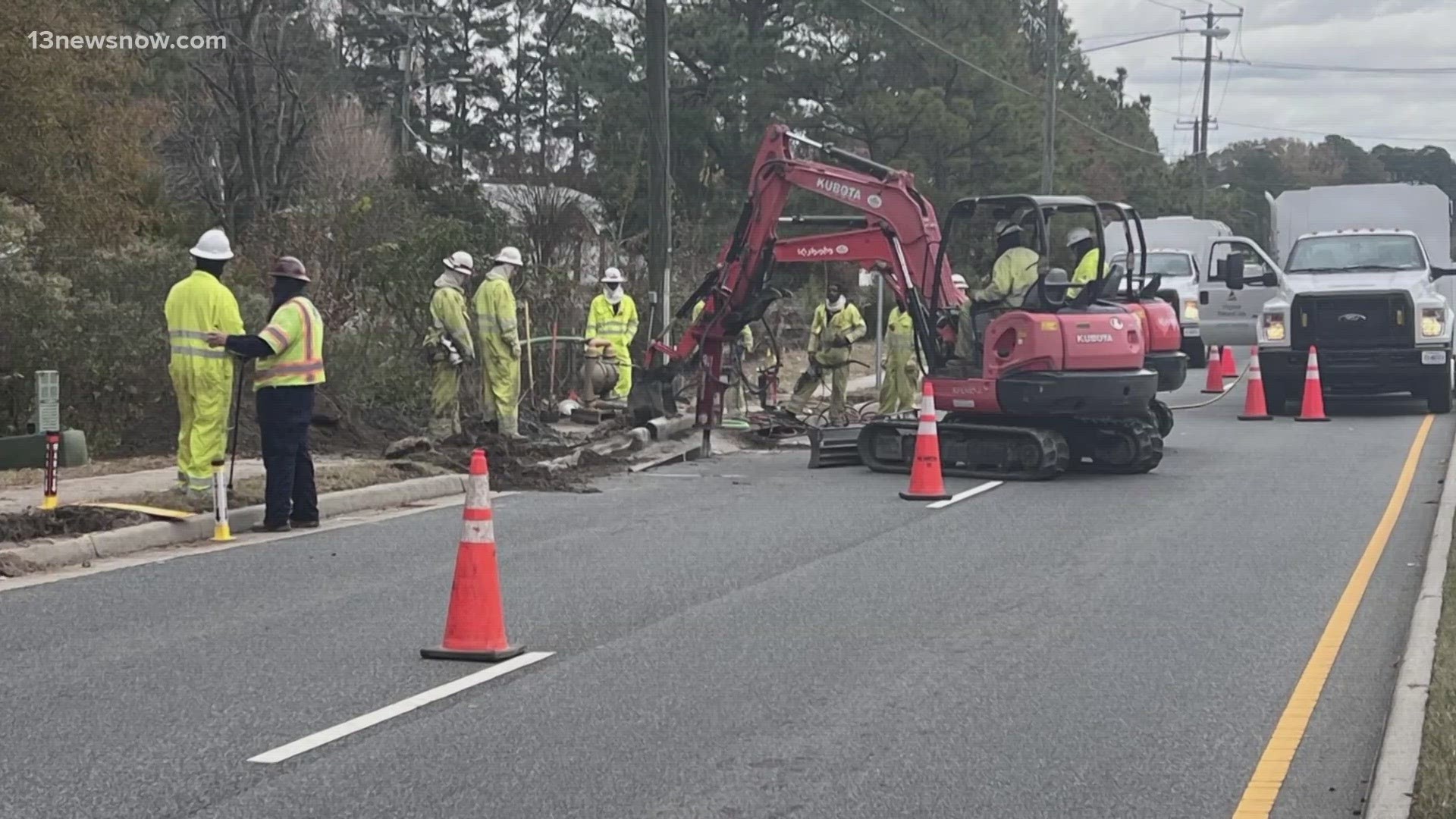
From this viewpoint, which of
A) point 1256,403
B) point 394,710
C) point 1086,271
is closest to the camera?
point 394,710

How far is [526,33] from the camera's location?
65.1 metres

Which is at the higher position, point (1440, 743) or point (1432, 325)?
point (1432, 325)

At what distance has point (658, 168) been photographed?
21516mm

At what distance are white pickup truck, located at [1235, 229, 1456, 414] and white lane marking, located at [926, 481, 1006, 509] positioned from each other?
24.6ft

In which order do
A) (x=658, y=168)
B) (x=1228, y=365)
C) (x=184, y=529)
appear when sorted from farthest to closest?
(x=1228, y=365)
(x=658, y=168)
(x=184, y=529)

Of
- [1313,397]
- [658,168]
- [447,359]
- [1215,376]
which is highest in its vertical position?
[658,168]

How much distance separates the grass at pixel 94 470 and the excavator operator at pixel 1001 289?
7.50 meters

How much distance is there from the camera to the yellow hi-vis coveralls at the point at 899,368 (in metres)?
21.4

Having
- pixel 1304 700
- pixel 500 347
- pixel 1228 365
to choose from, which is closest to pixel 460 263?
pixel 500 347

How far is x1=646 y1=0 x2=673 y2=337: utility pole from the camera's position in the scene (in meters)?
21.5

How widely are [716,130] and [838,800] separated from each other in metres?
38.0

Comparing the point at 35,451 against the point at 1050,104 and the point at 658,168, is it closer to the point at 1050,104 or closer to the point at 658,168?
the point at 658,168

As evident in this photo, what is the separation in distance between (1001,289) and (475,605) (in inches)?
365

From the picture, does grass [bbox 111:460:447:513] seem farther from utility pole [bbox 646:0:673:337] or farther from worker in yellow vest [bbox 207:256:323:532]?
utility pole [bbox 646:0:673:337]
